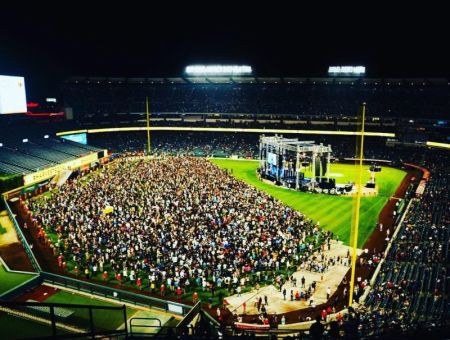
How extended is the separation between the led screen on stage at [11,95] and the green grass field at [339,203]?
30943 mm

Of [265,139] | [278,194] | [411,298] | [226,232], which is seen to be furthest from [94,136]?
[411,298]

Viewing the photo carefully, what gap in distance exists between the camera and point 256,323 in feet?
55.2

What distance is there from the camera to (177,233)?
24.1m

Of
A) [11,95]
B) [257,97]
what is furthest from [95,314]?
[257,97]

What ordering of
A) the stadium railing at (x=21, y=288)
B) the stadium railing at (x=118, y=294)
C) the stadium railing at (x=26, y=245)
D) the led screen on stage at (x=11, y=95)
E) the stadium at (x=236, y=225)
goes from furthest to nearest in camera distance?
1. the led screen on stage at (x=11, y=95)
2. the stadium railing at (x=26, y=245)
3. the stadium railing at (x=21, y=288)
4. the stadium at (x=236, y=225)
5. the stadium railing at (x=118, y=294)

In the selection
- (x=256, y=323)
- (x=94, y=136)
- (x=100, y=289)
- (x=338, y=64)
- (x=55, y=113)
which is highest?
(x=338, y=64)

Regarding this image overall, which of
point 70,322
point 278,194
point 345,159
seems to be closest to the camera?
point 70,322

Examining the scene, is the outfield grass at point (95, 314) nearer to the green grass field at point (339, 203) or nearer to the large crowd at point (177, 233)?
the large crowd at point (177, 233)

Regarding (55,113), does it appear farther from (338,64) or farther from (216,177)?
(338,64)

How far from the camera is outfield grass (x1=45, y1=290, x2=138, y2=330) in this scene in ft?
49.5

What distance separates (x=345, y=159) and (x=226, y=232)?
46211 mm

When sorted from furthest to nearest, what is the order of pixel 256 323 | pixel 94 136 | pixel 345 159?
1. pixel 94 136
2. pixel 345 159
3. pixel 256 323

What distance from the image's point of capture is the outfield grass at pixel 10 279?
18703 mm

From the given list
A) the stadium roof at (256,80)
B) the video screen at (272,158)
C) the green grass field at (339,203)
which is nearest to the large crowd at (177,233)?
the green grass field at (339,203)
